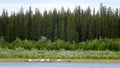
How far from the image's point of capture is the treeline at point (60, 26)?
267 ft

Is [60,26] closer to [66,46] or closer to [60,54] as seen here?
[66,46]

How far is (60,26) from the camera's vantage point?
83562 millimetres

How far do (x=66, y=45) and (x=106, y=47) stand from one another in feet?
18.1

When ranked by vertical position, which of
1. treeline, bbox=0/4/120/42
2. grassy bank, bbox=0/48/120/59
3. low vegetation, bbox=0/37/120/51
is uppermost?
treeline, bbox=0/4/120/42

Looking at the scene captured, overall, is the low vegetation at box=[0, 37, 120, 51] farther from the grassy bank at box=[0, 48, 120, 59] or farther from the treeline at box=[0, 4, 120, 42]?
the treeline at box=[0, 4, 120, 42]

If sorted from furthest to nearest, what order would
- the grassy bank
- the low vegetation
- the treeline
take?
the treeline
the low vegetation
the grassy bank

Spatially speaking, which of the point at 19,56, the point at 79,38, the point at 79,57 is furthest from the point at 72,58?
the point at 79,38

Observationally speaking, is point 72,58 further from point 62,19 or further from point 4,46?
point 62,19

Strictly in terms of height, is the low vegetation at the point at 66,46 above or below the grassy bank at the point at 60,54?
above

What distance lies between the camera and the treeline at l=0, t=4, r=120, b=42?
81.5 m

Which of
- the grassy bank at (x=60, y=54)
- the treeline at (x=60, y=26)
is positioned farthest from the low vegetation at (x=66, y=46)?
the treeline at (x=60, y=26)

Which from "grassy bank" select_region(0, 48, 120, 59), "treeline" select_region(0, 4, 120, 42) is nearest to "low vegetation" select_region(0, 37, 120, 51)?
"grassy bank" select_region(0, 48, 120, 59)

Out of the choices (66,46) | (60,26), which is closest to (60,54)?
(66,46)

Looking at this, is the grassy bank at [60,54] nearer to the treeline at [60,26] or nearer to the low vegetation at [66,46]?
the low vegetation at [66,46]
